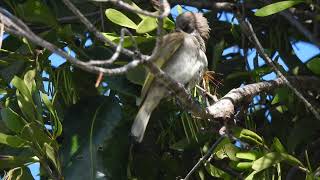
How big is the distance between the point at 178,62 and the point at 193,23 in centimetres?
31

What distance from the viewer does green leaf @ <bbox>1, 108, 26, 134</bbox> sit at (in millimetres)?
3195

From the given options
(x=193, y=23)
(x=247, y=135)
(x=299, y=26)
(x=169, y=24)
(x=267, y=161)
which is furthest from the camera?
(x=193, y=23)

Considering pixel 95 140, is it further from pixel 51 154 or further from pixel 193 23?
pixel 193 23

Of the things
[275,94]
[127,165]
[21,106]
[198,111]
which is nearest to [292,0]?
[275,94]

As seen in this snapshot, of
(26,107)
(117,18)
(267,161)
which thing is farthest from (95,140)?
(267,161)

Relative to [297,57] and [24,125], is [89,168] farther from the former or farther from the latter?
[297,57]

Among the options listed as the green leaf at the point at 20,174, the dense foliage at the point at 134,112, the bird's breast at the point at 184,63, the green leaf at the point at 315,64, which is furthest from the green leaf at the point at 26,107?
the green leaf at the point at 315,64

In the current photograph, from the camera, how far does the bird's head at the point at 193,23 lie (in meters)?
3.76

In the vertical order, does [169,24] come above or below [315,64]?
above

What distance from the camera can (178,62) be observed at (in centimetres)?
357

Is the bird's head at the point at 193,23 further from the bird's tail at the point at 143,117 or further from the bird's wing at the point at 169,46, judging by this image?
the bird's tail at the point at 143,117

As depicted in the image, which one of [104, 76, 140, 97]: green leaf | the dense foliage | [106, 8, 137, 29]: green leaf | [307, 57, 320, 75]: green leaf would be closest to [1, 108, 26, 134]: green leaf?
the dense foliage

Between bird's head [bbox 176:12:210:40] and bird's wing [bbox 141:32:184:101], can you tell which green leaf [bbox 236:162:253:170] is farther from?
bird's head [bbox 176:12:210:40]

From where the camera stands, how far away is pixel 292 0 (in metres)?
3.22
